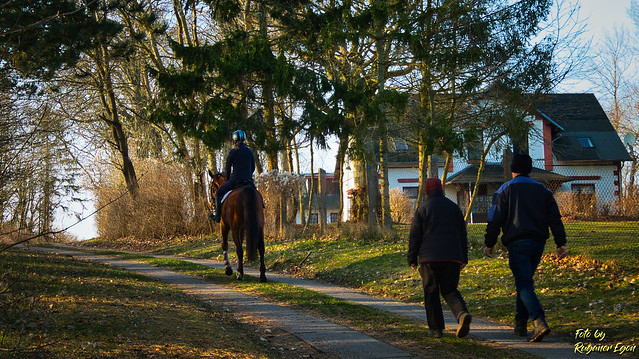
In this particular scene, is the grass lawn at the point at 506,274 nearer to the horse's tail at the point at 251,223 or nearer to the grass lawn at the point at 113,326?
the horse's tail at the point at 251,223

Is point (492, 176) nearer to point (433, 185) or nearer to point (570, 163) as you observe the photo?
point (570, 163)

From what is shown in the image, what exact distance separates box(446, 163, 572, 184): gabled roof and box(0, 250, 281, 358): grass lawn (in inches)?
1298

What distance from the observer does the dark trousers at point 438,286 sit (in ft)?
24.0

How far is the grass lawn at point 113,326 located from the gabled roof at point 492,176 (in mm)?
32979

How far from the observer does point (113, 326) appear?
698 cm

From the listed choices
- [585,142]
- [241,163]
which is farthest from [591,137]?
[241,163]

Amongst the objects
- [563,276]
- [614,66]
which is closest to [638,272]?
[563,276]

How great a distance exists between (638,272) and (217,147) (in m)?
14.9

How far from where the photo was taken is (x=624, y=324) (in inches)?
300

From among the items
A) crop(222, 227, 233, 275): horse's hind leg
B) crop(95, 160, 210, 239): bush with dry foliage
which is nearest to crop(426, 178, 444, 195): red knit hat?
crop(222, 227, 233, 275): horse's hind leg

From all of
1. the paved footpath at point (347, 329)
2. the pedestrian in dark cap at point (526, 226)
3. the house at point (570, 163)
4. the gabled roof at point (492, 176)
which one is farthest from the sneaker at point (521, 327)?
the gabled roof at point (492, 176)

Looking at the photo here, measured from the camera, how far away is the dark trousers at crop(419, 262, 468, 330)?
288 inches

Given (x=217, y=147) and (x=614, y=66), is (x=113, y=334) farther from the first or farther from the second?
(x=614, y=66)

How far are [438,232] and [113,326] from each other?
12.7 feet
